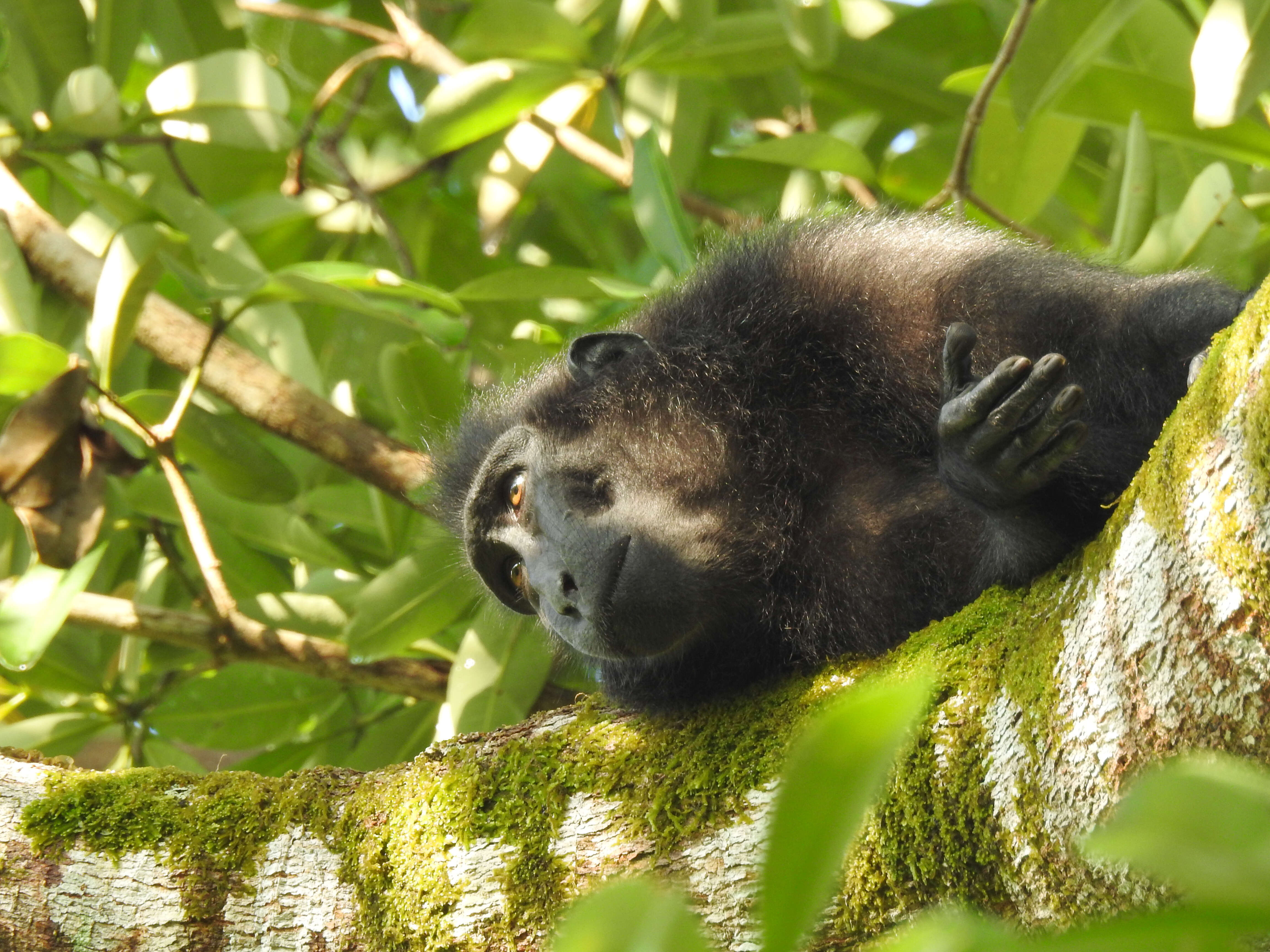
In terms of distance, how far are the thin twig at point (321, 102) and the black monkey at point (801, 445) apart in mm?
1710

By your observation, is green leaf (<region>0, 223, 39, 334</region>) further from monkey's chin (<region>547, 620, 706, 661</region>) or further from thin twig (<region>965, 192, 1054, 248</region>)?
thin twig (<region>965, 192, 1054, 248</region>)

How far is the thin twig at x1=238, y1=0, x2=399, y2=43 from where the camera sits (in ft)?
14.3

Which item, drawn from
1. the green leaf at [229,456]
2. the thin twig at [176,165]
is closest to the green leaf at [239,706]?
the green leaf at [229,456]

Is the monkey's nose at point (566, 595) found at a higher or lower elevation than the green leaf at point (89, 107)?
lower

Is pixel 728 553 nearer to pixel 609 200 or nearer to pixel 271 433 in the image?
pixel 271 433

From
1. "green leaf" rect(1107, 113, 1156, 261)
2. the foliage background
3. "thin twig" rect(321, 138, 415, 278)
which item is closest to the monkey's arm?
the foliage background

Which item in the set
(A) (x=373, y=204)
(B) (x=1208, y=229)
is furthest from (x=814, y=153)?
(A) (x=373, y=204)

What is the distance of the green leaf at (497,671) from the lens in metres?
3.52

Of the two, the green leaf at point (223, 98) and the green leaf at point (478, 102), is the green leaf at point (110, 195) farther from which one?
the green leaf at point (478, 102)

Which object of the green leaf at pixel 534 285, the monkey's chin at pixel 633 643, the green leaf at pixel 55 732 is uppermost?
the green leaf at pixel 534 285

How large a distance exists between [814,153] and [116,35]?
8.44 feet

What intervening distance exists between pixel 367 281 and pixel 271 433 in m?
0.75

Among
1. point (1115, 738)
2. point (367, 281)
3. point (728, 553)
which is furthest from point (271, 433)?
point (1115, 738)

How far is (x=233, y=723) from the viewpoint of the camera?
399 cm
